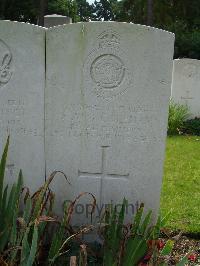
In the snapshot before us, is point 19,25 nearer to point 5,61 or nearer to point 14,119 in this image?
point 5,61

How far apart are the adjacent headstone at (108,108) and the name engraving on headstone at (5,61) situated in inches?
11.8

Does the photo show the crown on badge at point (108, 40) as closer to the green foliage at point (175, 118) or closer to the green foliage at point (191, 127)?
the green foliage at point (175, 118)

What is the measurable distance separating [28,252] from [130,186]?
1141mm

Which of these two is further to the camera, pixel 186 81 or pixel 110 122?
pixel 186 81

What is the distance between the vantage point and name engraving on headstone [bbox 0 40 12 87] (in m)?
3.36

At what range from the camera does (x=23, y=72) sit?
3363mm

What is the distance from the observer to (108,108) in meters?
3.37

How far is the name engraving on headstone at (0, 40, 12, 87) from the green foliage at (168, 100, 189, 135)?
264 inches

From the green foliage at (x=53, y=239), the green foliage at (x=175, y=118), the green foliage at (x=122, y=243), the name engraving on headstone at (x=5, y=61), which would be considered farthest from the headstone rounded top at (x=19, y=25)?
the green foliage at (x=175, y=118)

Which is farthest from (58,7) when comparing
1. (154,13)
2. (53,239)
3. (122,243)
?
(122,243)

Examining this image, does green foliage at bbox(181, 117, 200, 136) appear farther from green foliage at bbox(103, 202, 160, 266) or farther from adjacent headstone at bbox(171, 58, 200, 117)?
green foliage at bbox(103, 202, 160, 266)

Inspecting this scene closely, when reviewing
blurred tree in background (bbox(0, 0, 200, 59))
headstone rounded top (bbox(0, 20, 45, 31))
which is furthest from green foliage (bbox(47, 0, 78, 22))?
headstone rounded top (bbox(0, 20, 45, 31))

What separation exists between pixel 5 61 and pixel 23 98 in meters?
0.31

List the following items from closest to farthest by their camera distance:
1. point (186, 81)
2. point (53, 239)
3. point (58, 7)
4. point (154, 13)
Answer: point (53, 239) → point (186, 81) → point (154, 13) → point (58, 7)
